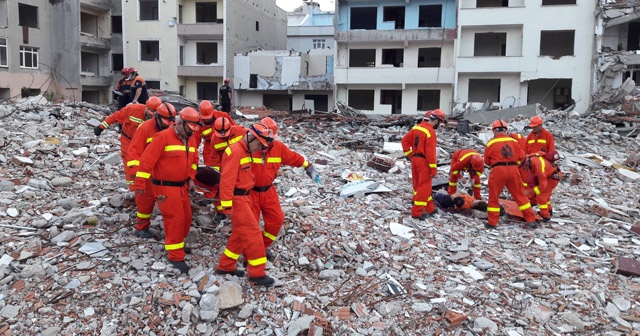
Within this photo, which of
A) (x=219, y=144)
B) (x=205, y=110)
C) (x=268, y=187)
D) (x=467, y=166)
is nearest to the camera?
(x=268, y=187)

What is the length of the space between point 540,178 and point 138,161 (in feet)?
19.3

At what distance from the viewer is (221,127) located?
21.0ft

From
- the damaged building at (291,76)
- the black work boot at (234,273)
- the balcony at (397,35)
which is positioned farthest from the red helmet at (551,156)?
the damaged building at (291,76)

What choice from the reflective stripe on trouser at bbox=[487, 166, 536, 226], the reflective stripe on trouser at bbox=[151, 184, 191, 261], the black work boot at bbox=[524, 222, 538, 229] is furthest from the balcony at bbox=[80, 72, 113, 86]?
the black work boot at bbox=[524, 222, 538, 229]

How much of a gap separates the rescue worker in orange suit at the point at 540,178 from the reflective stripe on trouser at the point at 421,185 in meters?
1.67

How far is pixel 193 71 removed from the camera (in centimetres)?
3116

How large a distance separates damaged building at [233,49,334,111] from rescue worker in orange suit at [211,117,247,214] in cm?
2429

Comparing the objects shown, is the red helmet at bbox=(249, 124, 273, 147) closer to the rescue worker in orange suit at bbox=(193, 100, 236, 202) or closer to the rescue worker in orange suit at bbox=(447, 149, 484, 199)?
the rescue worker in orange suit at bbox=(193, 100, 236, 202)

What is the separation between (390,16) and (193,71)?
12.6m

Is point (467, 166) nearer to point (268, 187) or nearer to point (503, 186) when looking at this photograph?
point (503, 186)

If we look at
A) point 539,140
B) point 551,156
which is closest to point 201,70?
point 539,140

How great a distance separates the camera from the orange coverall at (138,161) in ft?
18.1

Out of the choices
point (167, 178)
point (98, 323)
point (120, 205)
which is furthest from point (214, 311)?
point (120, 205)

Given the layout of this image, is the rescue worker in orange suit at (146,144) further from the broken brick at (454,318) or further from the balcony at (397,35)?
the balcony at (397,35)
